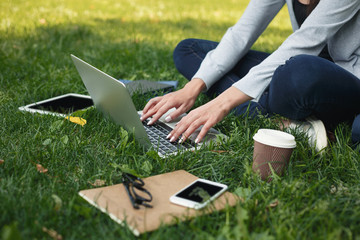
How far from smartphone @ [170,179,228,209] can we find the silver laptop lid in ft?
1.49

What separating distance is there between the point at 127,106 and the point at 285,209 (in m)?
0.82

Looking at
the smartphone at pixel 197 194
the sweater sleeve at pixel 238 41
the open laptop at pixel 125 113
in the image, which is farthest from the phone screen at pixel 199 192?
the sweater sleeve at pixel 238 41

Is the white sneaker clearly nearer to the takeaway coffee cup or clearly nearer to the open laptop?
the takeaway coffee cup

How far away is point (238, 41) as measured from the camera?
2.65 meters

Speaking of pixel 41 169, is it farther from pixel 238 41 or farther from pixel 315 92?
pixel 238 41

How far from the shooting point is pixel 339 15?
1.97 m

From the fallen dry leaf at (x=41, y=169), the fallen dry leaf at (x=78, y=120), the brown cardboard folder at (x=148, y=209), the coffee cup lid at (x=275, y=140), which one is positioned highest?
the coffee cup lid at (x=275, y=140)

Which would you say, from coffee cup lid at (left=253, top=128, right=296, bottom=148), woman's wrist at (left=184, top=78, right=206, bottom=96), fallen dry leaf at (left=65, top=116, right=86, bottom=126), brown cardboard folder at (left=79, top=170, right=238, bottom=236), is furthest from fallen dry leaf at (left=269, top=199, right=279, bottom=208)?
fallen dry leaf at (left=65, top=116, right=86, bottom=126)

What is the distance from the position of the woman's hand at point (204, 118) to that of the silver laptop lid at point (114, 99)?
6.6 inches

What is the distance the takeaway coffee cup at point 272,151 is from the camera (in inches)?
64.1

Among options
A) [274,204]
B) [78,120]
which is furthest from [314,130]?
[78,120]

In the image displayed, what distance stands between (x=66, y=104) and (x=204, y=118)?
1133 mm

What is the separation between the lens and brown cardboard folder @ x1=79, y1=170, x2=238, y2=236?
4.25 feet

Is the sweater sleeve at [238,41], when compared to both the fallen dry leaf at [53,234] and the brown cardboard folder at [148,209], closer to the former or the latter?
the brown cardboard folder at [148,209]
